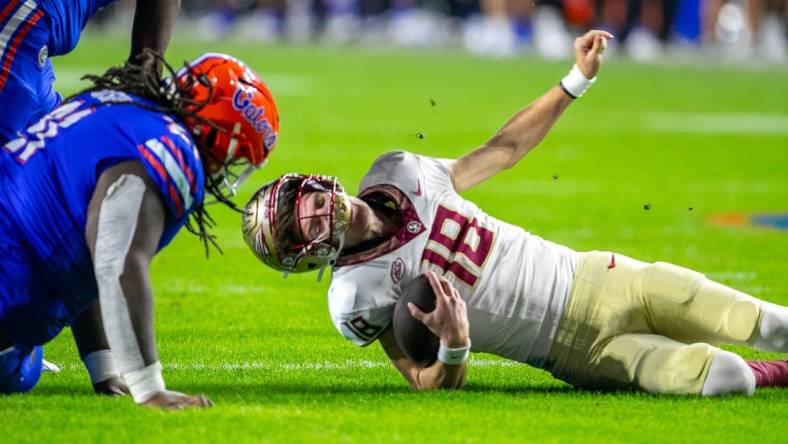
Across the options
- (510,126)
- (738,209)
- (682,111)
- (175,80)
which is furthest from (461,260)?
(682,111)

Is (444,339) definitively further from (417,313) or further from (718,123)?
(718,123)

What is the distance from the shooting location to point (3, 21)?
5156 mm

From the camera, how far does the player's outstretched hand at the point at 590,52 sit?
16.5 ft

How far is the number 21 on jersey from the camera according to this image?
4645mm

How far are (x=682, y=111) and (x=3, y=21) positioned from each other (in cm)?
1229

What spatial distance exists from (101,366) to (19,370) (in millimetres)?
278

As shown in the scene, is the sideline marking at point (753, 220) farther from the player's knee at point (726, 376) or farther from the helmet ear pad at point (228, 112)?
the helmet ear pad at point (228, 112)

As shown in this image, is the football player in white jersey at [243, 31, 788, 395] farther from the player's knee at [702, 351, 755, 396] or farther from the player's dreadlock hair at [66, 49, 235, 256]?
the player's dreadlock hair at [66, 49, 235, 256]

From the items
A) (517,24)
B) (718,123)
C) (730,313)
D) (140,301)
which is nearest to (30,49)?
(140,301)

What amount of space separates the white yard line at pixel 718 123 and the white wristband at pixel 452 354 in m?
10.6

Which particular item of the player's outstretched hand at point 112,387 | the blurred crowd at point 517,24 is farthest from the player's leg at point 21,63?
the blurred crowd at point 517,24

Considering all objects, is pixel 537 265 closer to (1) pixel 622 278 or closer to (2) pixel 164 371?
(1) pixel 622 278

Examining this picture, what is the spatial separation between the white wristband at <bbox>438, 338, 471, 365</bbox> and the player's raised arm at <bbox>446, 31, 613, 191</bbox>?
751 mm

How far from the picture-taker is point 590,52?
16.5ft
